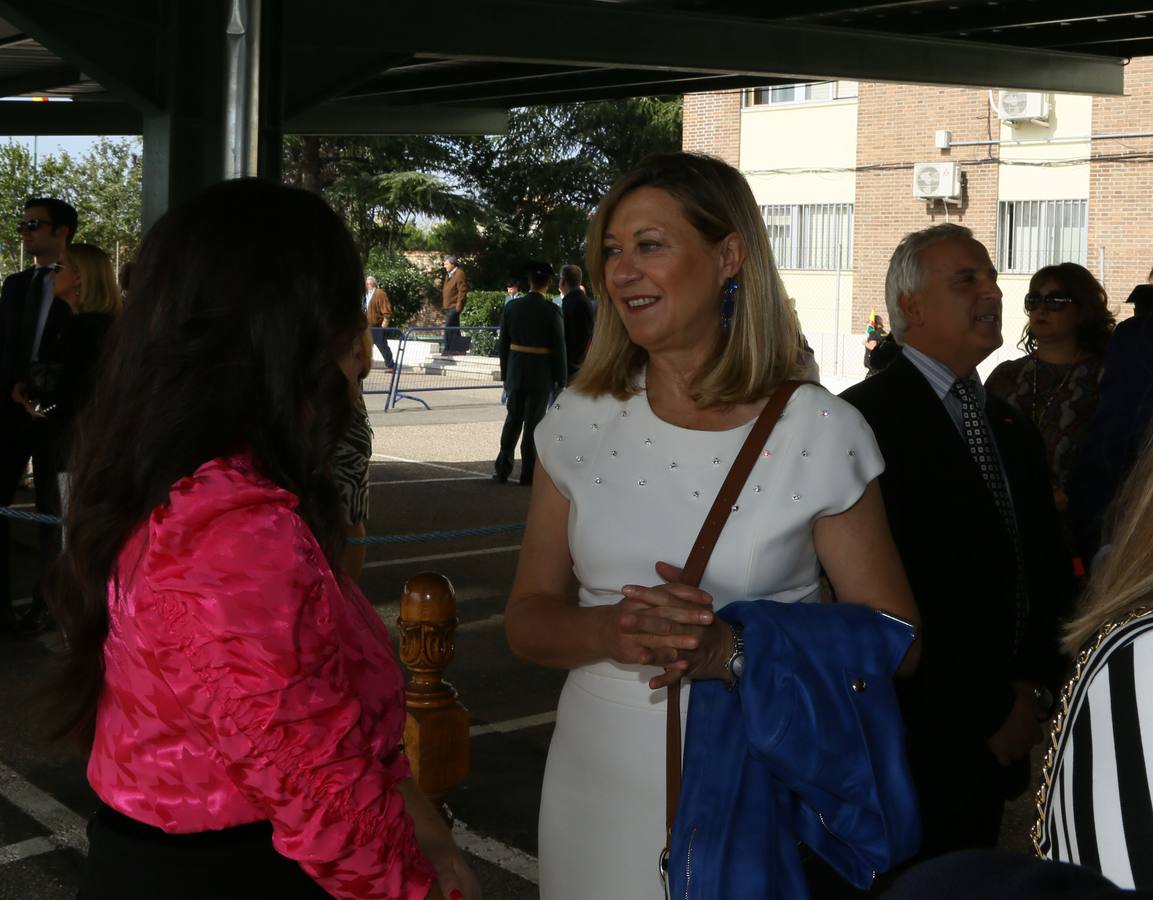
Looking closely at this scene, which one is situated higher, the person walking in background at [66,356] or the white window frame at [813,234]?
the white window frame at [813,234]

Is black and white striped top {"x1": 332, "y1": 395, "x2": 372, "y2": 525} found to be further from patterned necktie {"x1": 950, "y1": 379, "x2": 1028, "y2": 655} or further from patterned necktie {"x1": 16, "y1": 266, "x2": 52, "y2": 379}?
patterned necktie {"x1": 16, "y1": 266, "x2": 52, "y2": 379}

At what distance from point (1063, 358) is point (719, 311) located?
4.95m

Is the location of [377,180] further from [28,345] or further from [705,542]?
[705,542]

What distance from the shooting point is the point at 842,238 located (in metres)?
35.1

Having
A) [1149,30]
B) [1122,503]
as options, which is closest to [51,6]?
[1122,503]

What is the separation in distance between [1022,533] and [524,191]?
4850 centimetres

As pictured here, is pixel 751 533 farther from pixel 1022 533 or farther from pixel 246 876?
pixel 1022 533

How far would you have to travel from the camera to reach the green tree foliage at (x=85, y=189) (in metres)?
40.5

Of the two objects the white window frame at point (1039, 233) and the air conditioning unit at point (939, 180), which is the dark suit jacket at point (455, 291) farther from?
the white window frame at point (1039, 233)

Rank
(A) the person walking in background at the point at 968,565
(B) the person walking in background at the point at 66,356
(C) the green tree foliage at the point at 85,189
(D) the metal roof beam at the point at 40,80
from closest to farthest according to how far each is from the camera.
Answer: (A) the person walking in background at the point at 968,565 → (B) the person walking in background at the point at 66,356 → (D) the metal roof beam at the point at 40,80 → (C) the green tree foliage at the point at 85,189

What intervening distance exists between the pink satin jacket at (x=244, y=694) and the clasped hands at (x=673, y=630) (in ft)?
2.02

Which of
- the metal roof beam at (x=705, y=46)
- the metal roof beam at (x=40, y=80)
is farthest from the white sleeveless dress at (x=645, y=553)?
the metal roof beam at (x=40, y=80)

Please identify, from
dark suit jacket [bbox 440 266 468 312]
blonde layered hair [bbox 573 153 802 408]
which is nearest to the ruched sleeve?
blonde layered hair [bbox 573 153 802 408]

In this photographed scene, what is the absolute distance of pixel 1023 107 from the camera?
30.7m
